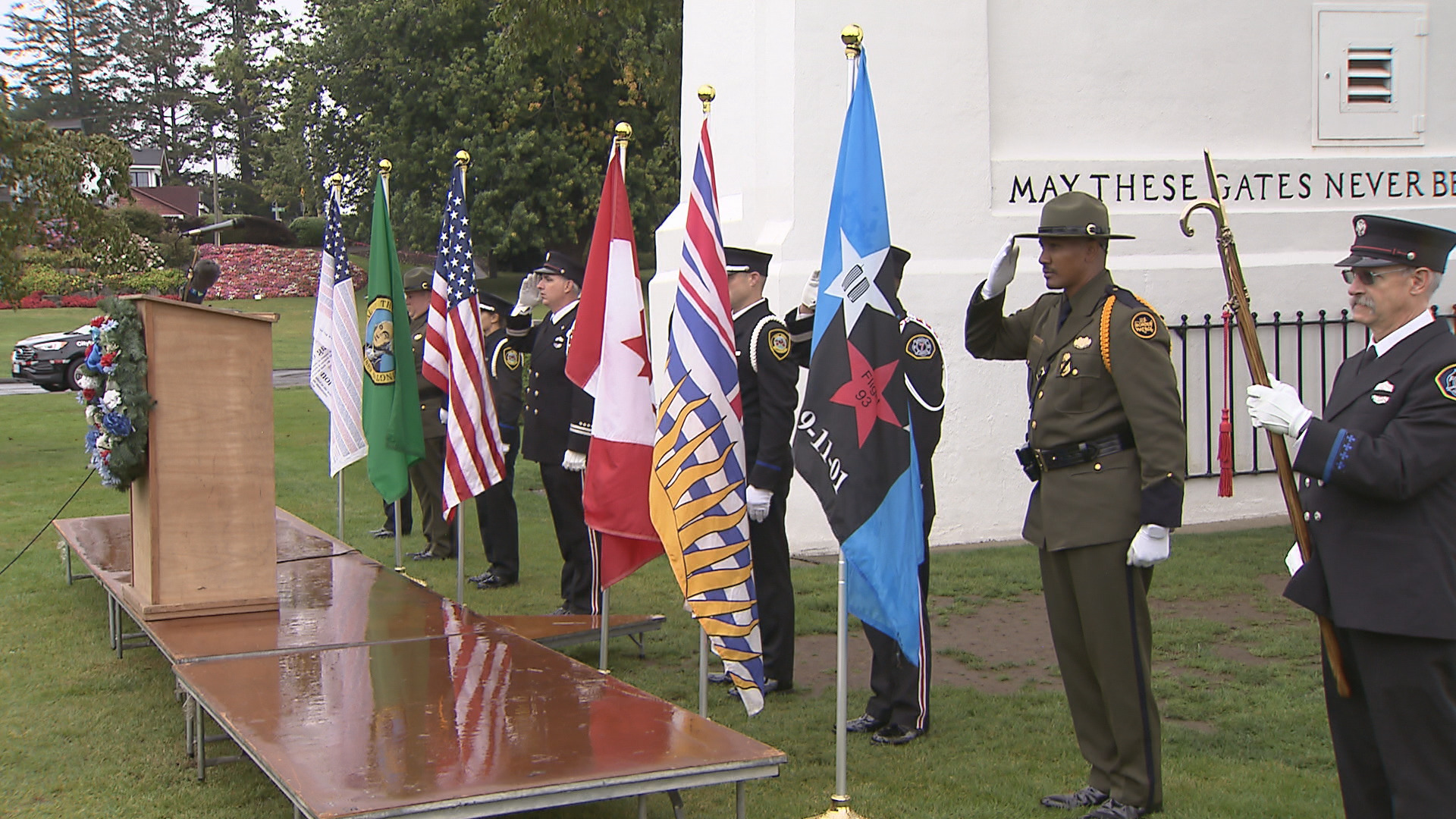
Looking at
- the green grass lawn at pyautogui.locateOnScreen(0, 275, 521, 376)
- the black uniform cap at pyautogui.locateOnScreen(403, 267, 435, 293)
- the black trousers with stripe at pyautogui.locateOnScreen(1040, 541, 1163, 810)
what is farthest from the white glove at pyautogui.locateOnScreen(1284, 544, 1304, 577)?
the green grass lawn at pyautogui.locateOnScreen(0, 275, 521, 376)

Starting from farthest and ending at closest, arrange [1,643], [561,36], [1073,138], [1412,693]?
[561,36], [1073,138], [1,643], [1412,693]

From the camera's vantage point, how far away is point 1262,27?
35.5 ft

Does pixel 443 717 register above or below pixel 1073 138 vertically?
below

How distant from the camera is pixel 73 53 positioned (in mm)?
68250

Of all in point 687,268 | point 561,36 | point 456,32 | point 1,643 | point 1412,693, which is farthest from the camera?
point 456,32

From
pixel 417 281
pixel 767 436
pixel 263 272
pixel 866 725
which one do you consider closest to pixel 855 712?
pixel 866 725

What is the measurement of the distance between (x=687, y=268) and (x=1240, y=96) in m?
7.22

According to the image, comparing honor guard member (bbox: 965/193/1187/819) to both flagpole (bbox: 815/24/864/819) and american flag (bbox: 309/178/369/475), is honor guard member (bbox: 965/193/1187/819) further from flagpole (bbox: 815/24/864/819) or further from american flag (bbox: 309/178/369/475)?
american flag (bbox: 309/178/369/475)

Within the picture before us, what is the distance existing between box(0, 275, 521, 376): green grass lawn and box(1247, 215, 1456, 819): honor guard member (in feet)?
83.0

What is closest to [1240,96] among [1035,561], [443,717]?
[1035,561]

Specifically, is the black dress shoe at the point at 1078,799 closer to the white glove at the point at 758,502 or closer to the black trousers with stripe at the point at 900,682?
the black trousers with stripe at the point at 900,682

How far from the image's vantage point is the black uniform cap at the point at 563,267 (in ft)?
26.3

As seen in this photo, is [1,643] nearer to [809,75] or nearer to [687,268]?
[687,268]

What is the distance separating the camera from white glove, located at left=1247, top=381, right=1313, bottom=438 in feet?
12.5
